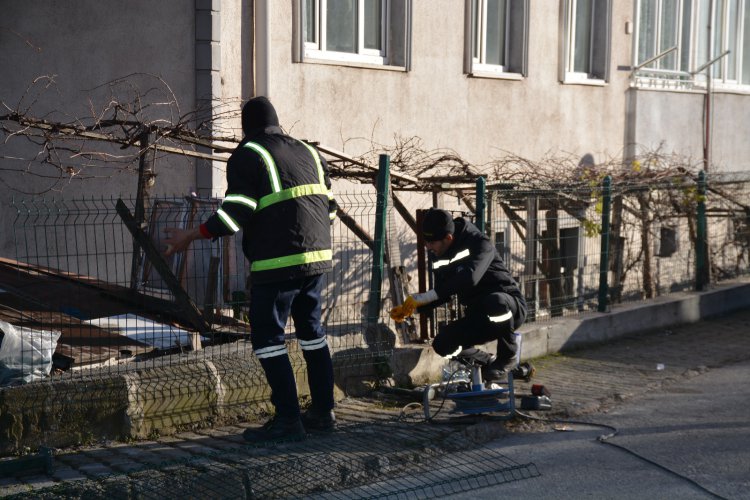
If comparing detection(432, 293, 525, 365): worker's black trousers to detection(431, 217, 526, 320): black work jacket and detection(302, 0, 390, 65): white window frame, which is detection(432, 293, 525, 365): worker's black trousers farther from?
detection(302, 0, 390, 65): white window frame

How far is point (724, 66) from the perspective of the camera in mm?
17359

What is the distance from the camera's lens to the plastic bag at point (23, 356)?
233 inches

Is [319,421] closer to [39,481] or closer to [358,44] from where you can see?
[39,481]

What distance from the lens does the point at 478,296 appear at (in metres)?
7.02

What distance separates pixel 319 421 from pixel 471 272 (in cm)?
144

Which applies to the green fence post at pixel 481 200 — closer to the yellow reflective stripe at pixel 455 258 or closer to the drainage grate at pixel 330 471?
the yellow reflective stripe at pixel 455 258

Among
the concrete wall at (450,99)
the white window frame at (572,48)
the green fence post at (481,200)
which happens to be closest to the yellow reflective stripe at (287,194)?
the green fence post at (481,200)

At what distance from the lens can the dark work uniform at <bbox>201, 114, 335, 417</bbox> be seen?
5773mm

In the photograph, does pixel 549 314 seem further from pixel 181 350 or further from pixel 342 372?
pixel 181 350

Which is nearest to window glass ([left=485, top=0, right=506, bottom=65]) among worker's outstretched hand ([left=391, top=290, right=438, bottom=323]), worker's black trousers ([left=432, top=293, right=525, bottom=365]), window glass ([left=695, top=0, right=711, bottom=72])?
window glass ([left=695, top=0, right=711, bottom=72])

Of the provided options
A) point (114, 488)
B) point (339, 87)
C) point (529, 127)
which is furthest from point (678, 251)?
point (114, 488)

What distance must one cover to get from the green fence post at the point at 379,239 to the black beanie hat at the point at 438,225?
30.5 inches

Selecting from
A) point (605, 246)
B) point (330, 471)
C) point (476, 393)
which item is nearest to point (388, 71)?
point (605, 246)

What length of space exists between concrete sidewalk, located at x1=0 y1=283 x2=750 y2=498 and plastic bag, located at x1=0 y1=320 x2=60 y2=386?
52cm
